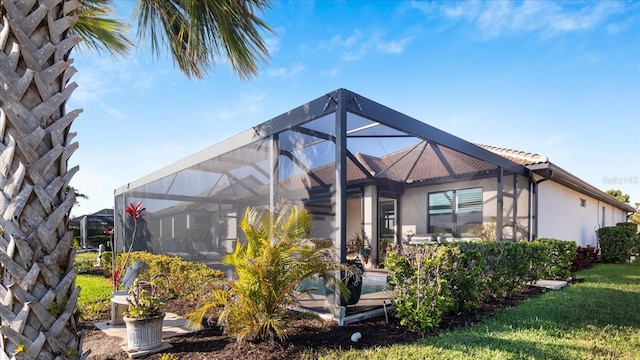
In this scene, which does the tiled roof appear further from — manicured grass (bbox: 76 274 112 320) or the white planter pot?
manicured grass (bbox: 76 274 112 320)

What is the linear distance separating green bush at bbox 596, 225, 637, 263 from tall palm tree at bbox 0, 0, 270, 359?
19.1 m

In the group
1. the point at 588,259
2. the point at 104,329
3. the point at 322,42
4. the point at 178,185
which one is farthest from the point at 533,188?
the point at 104,329

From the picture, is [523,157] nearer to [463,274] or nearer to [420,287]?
[463,274]

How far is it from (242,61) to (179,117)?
640 centimetres

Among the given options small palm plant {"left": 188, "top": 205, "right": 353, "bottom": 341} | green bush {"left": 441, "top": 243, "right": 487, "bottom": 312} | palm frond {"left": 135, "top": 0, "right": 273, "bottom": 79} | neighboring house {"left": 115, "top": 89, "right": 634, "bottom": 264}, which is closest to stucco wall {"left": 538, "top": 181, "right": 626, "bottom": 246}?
neighboring house {"left": 115, "top": 89, "right": 634, "bottom": 264}

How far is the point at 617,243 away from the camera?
1487 centimetres

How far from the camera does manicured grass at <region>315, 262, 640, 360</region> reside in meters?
4.06

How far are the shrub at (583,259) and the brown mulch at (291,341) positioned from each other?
8335 mm

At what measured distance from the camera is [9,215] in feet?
7.25

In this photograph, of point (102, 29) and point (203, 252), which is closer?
point (102, 29)

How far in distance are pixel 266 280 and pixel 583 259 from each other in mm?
13352

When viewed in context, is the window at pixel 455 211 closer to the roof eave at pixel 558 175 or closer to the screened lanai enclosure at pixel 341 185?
the screened lanai enclosure at pixel 341 185

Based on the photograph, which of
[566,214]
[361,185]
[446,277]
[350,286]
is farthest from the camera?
[566,214]

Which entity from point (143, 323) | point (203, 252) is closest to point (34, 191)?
point (143, 323)
